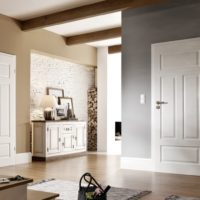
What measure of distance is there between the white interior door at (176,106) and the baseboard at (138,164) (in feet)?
0.36

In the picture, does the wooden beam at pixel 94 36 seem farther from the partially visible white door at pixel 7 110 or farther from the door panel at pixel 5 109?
the door panel at pixel 5 109

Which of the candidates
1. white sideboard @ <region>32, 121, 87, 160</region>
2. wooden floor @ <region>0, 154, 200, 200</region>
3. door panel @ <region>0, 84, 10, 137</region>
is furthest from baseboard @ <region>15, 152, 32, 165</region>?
door panel @ <region>0, 84, 10, 137</region>

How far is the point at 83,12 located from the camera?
235 inches

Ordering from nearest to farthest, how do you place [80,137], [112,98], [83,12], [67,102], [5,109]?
[83,12] → [5,109] → [80,137] → [67,102] → [112,98]

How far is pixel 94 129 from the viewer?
367 inches

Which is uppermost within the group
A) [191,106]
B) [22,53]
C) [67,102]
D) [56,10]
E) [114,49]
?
[56,10]

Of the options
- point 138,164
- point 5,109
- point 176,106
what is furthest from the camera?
point 5,109

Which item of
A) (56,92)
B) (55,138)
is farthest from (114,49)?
(55,138)

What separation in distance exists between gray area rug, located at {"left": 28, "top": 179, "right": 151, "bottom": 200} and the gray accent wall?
1729mm

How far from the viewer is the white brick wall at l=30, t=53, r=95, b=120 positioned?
7703 mm

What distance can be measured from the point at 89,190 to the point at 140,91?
344cm

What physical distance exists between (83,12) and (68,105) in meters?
3.21

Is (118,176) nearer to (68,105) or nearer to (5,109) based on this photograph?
(5,109)


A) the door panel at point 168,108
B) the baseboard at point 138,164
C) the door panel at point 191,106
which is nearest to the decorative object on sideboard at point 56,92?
the baseboard at point 138,164
